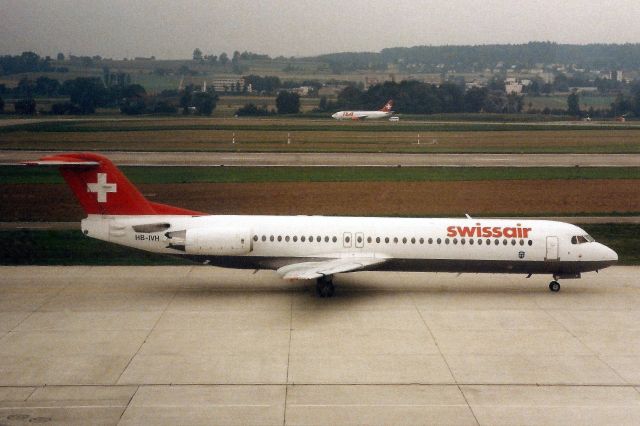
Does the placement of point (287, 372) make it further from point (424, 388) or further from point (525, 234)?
point (525, 234)

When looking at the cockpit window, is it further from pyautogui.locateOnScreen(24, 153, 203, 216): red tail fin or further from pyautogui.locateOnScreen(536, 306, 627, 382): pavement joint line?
pyautogui.locateOnScreen(24, 153, 203, 216): red tail fin

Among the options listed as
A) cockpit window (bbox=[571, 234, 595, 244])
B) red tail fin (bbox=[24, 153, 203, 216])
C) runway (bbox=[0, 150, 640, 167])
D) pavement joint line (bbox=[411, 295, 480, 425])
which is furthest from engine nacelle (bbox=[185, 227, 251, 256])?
runway (bbox=[0, 150, 640, 167])

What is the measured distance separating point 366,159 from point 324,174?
9.10 metres

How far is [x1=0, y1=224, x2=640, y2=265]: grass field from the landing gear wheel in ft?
26.6

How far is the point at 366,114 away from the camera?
6744 centimetres

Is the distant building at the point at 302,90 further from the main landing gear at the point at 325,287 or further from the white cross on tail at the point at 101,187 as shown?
the main landing gear at the point at 325,287

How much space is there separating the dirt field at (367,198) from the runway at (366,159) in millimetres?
8017

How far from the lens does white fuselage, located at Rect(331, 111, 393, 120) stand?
66.2m

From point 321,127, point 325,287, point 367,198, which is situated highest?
point 321,127

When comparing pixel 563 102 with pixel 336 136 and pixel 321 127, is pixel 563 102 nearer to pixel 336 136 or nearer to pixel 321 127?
pixel 336 136

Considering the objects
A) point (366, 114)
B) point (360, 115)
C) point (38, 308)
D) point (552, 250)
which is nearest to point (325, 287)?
point (552, 250)

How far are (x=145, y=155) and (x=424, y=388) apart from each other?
140 ft

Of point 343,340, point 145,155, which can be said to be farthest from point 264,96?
point 343,340

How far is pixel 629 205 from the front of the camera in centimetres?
4331
